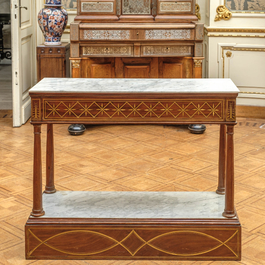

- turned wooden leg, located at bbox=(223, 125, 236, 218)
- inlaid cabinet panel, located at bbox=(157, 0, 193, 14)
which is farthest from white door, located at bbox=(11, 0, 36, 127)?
turned wooden leg, located at bbox=(223, 125, 236, 218)

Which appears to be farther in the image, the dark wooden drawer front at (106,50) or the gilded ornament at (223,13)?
the gilded ornament at (223,13)

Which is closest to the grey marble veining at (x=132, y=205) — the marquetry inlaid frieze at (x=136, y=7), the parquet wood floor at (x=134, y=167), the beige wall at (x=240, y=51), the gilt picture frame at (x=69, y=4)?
the parquet wood floor at (x=134, y=167)

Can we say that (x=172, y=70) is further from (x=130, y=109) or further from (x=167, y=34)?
(x=130, y=109)

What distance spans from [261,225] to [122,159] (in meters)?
1.54

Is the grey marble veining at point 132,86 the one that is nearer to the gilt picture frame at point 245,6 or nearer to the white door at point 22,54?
the white door at point 22,54

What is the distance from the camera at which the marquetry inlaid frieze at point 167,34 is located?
4.99 meters

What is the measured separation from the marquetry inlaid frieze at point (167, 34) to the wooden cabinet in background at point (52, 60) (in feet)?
3.36

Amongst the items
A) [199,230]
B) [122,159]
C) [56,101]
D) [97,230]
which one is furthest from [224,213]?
[122,159]

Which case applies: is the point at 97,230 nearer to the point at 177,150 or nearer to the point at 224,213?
the point at 224,213

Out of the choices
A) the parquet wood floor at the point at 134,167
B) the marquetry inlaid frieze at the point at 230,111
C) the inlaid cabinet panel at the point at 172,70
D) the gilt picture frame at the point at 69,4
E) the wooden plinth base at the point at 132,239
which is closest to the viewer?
the marquetry inlaid frieze at the point at 230,111

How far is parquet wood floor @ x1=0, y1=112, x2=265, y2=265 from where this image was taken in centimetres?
304

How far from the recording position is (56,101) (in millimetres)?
2582

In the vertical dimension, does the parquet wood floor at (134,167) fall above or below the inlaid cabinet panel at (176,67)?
below

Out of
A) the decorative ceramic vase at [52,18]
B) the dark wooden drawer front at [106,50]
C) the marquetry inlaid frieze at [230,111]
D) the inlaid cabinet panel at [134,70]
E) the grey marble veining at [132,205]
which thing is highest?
the decorative ceramic vase at [52,18]
